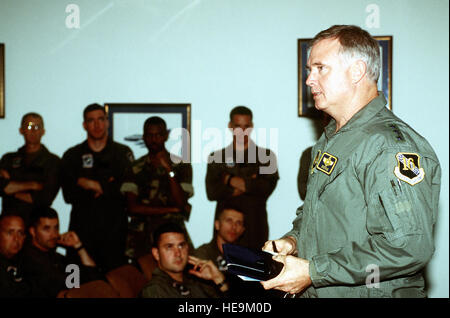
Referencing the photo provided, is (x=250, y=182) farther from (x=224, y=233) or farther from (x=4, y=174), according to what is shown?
(x=4, y=174)

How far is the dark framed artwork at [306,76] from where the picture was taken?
339cm

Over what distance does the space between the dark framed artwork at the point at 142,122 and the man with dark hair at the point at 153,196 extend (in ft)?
0.51

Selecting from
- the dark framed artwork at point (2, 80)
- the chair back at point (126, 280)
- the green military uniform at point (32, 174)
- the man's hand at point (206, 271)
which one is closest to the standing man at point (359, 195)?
the man's hand at point (206, 271)

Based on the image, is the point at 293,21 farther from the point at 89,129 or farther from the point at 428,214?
the point at 428,214

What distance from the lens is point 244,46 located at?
345 centimetres

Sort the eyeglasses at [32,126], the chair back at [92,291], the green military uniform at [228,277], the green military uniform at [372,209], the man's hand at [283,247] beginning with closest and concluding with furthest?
the green military uniform at [372,209] < the man's hand at [283,247] < the chair back at [92,291] < the green military uniform at [228,277] < the eyeglasses at [32,126]

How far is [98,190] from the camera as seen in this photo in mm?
3283

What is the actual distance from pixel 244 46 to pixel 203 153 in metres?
0.84

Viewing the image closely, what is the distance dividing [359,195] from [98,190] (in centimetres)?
237

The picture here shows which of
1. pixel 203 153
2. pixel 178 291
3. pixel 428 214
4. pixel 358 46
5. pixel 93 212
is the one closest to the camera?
pixel 428 214

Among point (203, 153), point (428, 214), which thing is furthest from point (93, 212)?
point (428, 214)

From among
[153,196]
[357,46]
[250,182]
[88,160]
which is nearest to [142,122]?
[88,160]

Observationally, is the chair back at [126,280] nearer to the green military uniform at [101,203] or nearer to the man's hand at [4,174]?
the green military uniform at [101,203]
